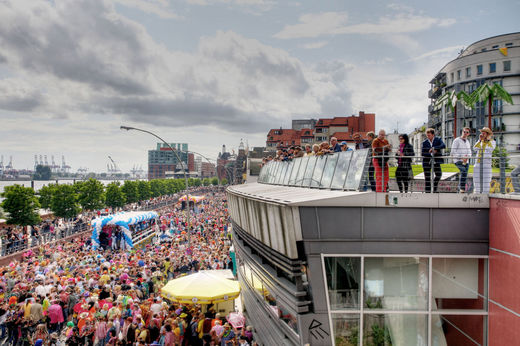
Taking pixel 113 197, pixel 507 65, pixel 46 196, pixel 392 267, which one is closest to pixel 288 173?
pixel 392 267

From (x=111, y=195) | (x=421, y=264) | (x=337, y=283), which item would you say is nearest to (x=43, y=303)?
(x=337, y=283)

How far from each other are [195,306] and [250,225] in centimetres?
446

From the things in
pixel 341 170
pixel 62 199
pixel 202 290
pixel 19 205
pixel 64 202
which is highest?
pixel 341 170

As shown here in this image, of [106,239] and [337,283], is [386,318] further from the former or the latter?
[106,239]

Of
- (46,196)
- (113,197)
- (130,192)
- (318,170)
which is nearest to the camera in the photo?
(318,170)

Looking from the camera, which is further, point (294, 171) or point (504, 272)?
point (294, 171)

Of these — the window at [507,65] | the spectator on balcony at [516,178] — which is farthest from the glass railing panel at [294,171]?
the window at [507,65]

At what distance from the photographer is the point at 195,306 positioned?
14.0 metres

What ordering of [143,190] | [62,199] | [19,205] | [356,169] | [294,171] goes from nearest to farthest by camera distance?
[356,169], [294,171], [19,205], [62,199], [143,190]

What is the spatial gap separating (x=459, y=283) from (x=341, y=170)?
3.96 meters

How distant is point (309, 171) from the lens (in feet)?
42.2

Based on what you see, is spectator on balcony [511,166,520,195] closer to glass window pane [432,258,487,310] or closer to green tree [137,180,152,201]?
glass window pane [432,258,487,310]

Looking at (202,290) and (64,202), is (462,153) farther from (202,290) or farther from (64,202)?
(64,202)

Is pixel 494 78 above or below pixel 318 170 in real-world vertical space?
above
